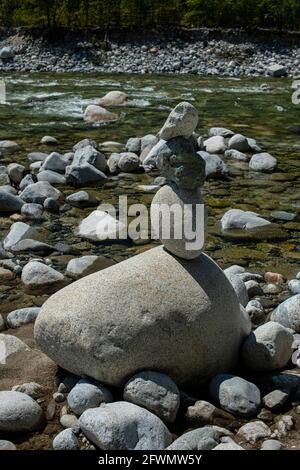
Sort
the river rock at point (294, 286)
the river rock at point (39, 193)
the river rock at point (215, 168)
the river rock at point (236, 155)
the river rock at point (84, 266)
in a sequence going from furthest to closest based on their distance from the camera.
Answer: the river rock at point (236, 155), the river rock at point (215, 168), the river rock at point (39, 193), the river rock at point (84, 266), the river rock at point (294, 286)

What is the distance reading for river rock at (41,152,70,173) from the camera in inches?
423

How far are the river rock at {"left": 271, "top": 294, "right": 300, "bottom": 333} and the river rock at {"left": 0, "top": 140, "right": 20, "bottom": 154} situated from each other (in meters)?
8.19

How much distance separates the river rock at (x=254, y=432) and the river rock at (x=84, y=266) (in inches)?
118


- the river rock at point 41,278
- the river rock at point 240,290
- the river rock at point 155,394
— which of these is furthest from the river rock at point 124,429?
the river rock at point 41,278

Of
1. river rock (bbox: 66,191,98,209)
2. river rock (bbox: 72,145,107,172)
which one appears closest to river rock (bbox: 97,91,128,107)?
river rock (bbox: 72,145,107,172)

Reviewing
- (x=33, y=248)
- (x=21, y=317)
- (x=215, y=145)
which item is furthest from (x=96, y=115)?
(x=21, y=317)

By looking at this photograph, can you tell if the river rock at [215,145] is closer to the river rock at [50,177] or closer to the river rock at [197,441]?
the river rock at [50,177]

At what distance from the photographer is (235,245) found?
24.9ft

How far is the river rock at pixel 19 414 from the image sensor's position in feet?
12.7

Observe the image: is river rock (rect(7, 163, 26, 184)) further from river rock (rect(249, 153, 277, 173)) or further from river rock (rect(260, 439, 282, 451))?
river rock (rect(260, 439, 282, 451))

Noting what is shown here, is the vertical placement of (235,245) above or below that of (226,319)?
below

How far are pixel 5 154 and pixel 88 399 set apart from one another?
8.78 metres
